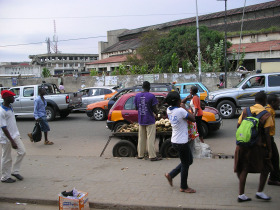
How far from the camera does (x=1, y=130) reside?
19.1 ft

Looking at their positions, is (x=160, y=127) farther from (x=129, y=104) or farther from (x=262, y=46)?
(x=262, y=46)

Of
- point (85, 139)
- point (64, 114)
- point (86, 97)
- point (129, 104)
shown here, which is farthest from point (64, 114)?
point (129, 104)

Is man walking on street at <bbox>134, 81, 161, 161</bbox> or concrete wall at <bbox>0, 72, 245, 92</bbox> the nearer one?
man walking on street at <bbox>134, 81, 161, 161</bbox>

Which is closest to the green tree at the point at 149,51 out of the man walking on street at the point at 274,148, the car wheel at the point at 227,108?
the car wheel at the point at 227,108

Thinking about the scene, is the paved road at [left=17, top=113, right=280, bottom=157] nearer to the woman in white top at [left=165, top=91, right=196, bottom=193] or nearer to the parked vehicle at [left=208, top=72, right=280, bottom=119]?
the parked vehicle at [left=208, top=72, right=280, bottom=119]

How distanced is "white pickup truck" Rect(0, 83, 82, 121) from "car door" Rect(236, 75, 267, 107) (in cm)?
811

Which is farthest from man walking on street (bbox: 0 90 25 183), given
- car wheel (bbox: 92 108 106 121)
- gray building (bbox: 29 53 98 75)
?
gray building (bbox: 29 53 98 75)

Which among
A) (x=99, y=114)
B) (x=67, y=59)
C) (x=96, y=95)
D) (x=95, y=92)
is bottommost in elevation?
(x=99, y=114)

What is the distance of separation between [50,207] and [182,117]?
8.75 feet

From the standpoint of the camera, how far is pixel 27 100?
15422mm

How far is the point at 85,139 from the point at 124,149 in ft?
10.5

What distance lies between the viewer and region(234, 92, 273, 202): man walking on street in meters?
4.35

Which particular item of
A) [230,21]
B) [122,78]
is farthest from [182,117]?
[230,21]

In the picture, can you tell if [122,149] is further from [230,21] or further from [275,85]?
[230,21]
